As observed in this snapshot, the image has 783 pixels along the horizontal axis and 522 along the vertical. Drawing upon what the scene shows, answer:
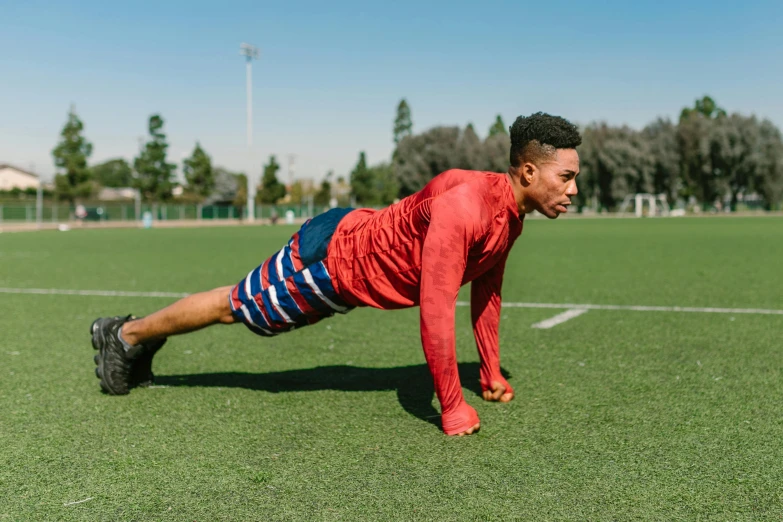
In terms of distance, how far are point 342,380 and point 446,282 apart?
1.58 m

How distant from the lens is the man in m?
3.20

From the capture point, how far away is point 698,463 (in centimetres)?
288

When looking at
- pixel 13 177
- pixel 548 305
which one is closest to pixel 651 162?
pixel 548 305

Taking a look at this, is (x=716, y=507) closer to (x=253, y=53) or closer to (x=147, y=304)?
(x=147, y=304)

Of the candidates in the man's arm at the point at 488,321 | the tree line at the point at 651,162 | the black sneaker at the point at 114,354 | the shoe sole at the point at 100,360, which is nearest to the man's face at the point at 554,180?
the man's arm at the point at 488,321

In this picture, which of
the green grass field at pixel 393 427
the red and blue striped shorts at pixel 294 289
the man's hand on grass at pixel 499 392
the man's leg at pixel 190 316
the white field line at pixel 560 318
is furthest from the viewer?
the white field line at pixel 560 318

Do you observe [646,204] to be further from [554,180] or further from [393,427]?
[393,427]

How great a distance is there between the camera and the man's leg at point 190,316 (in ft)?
12.2

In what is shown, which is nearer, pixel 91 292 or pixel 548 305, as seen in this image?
pixel 548 305

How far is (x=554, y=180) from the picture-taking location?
3281 millimetres

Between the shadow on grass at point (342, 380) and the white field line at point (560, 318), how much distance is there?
1.66 metres

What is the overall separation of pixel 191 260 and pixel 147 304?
7.16 meters

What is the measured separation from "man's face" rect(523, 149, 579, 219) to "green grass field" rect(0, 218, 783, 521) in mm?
1093

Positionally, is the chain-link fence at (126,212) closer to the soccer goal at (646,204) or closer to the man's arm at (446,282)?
the soccer goal at (646,204)
